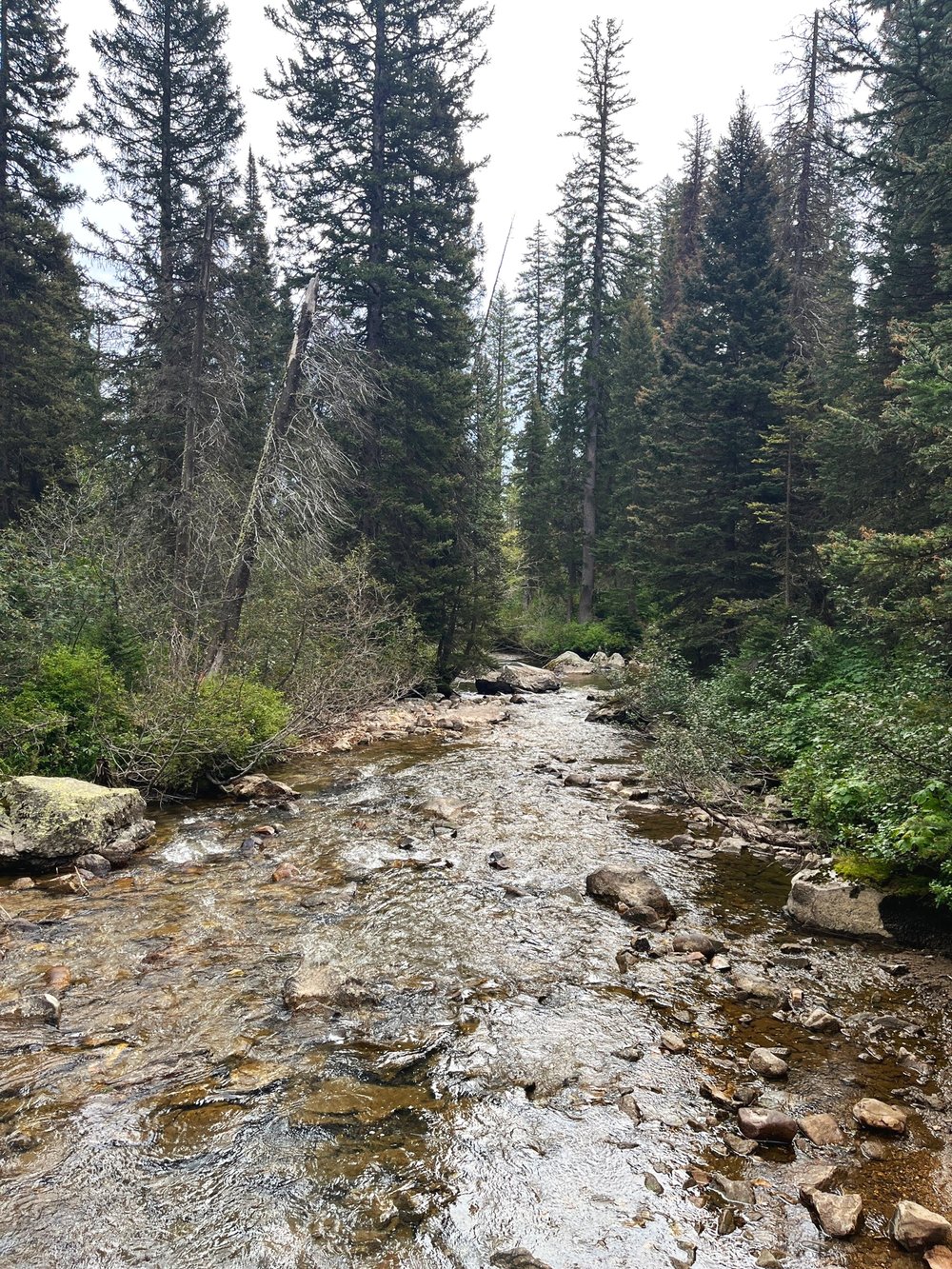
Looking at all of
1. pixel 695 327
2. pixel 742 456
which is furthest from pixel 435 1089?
pixel 695 327

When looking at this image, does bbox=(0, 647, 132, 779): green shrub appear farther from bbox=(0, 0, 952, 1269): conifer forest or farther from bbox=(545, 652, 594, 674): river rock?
bbox=(545, 652, 594, 674): river rock

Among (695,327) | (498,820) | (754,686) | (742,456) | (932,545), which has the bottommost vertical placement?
(498,820)

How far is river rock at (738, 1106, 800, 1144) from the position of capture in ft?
11.5

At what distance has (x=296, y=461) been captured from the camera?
1324 centimetres

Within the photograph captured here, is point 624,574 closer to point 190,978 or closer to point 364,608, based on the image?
point 364,608

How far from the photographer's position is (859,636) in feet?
36.2

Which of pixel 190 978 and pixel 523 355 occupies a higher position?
pixel 523 355

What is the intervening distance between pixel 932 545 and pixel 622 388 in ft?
79.3

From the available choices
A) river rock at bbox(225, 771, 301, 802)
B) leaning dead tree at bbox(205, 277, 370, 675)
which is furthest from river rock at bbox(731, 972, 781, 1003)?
leaning dead tree at bbox(205, 277, 370, 675)

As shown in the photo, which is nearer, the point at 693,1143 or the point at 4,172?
the point at 693,1143

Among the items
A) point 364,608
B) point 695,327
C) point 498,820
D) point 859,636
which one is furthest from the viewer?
point 695,327

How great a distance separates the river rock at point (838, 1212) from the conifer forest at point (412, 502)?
0.09 feet

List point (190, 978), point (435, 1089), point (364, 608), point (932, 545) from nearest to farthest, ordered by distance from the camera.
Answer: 1. point (435, 1089)
2. point (190, 978)
3. point (932, 545)
4. point (364, 608)

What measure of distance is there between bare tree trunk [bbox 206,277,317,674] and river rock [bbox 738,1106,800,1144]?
10222 mm
